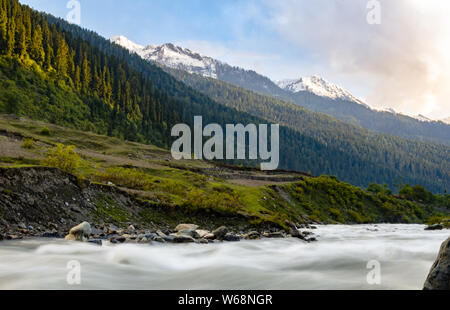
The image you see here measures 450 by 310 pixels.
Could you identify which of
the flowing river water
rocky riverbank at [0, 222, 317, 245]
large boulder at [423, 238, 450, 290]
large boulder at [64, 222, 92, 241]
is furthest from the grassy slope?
large boulder at [423, 238, 450, 290]

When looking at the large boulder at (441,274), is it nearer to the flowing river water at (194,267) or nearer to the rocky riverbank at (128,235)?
the flowing river water at (194,267)

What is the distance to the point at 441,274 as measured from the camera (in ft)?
25.2

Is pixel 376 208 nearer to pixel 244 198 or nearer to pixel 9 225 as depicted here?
pixel 244 198

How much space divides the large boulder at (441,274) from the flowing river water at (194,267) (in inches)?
96.0

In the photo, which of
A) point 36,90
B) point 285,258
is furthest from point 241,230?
point 36,90

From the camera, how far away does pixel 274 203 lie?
4647cm

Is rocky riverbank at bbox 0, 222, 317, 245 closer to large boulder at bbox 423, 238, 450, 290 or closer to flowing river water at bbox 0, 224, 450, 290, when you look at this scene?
flowing river water at bbox 0, 224, 450, 290

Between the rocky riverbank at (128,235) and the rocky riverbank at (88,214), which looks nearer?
the rocky riverbank at (128,235)

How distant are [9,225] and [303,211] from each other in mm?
45496

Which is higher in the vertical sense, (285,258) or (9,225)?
(9,225)

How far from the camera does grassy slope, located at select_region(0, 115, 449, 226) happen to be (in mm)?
29516

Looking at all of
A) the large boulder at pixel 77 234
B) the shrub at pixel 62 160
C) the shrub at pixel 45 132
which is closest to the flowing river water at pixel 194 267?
the large boulder at pixel 77 234

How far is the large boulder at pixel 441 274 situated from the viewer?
7547mm

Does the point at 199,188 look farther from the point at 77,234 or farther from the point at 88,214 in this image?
the point at 77,234
